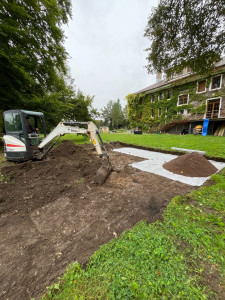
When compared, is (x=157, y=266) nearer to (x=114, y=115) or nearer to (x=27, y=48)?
(x=27, y=48)

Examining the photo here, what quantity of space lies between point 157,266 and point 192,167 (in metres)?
3.64

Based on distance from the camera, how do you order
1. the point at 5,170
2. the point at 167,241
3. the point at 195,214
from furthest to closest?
the point at 5,170 → the point at 195,214 → the point at 167,241

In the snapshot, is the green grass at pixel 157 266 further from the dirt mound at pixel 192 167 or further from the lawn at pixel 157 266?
the dirt mound at pixel 192 167

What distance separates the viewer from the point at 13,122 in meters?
4.88

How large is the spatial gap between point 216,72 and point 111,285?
19.9 meters

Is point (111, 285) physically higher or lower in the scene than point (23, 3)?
lower

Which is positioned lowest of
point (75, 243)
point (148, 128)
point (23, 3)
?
point (75, 243)

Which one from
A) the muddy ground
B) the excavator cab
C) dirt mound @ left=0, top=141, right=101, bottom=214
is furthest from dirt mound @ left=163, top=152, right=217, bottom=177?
the excavator cab

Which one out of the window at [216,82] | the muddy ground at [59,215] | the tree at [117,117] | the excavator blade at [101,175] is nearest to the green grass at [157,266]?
the muddy ground at [59,215]

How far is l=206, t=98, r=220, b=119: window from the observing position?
14.8 metres

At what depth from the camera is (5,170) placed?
4.41 metres

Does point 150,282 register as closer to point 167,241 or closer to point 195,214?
point 167,241

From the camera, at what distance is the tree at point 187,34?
397cm

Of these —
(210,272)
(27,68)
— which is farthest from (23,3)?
(210,272)
